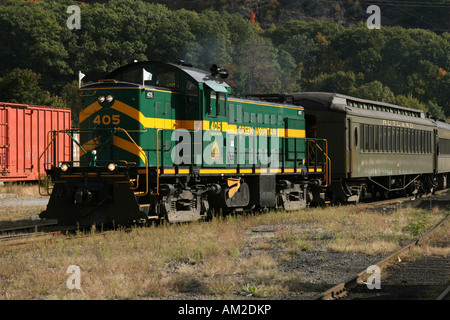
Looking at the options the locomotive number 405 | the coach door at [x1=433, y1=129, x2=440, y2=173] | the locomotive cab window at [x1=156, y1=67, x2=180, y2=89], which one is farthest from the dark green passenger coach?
the locomotive number 405

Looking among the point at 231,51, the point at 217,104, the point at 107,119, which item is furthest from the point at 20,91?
the point at 231,51

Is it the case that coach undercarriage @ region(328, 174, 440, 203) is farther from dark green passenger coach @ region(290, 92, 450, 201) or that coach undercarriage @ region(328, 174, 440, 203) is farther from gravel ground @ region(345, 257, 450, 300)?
gravel ground @ region(345, 257, 450, 300)

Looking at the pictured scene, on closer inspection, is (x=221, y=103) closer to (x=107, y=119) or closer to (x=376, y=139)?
(x=107, y=119)

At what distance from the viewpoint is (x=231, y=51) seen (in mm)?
113812

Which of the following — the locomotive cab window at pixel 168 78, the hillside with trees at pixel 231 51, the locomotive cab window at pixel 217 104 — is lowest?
the locomotive cab window at pixel 217 104

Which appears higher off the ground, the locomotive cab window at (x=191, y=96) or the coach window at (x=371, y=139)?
the locomotive cab window at (x=191, y=96)

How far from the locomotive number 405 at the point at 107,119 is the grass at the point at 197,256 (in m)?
2.68

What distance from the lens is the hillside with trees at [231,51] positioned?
86.6m

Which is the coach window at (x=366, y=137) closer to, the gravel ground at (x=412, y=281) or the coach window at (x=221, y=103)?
the coach window at (x=221, y=103)

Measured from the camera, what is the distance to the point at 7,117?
27.4 metres

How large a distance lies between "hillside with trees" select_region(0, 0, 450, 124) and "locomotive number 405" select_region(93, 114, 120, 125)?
52.2 metres

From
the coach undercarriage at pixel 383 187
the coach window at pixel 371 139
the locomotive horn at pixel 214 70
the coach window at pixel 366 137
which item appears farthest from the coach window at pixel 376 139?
the locomotive horn at pixel 214 70

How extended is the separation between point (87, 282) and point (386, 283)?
4544 mm
